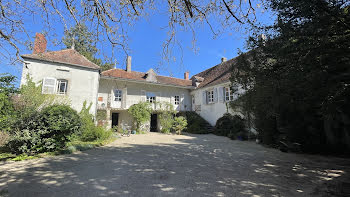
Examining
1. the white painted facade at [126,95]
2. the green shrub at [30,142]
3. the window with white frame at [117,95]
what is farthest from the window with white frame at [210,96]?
the green shrub at [30,142]

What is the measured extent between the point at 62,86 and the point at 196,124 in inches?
453

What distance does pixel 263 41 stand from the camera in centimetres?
539

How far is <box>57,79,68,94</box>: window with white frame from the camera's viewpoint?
11148 mm

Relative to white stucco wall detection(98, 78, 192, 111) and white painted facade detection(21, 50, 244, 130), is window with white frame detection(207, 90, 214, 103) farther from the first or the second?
white stucco wall detection(98, 78, 192, 111)

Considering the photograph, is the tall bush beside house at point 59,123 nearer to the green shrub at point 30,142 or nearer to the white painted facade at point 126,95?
the green shrub at point 30,142

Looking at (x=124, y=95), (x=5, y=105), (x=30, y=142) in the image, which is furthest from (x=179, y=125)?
(x=5, y=105)

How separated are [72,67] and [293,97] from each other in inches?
→ 534

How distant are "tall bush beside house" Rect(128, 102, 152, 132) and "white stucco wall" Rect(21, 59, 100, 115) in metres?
3.28

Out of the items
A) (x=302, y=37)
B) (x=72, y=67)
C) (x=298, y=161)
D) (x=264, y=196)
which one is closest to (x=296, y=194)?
(x=264, y=196)

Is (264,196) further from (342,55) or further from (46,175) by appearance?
(46,175)

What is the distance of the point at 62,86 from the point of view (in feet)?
37.0

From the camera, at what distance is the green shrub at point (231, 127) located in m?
11.0

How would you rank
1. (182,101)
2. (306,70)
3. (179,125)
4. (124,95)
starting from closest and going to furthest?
(306,70), (179,125), (124,95), (182,101)

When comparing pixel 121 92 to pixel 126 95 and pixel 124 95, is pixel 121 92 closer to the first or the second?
pixel 124 95
